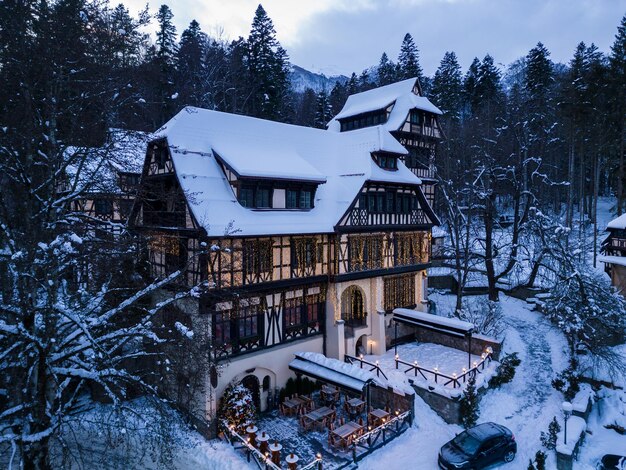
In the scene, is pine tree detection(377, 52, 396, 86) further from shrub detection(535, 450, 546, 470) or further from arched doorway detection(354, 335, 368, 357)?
shrub detection(535, 450, 546, 470)

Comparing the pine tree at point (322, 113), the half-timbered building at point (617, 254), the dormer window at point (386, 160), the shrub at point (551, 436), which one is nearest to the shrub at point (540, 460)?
the shrub at point (551, 436)

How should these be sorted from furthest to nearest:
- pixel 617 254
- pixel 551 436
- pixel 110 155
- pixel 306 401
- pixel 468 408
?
pixel 617 254 → pixel 306 401 → pixel 468 408 → pixel 551 436 → pixel 110 155

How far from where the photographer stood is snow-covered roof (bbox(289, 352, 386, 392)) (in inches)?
704

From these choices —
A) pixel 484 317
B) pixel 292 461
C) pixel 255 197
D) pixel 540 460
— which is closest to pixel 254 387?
pixel 292 461

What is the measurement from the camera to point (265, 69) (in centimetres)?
4525

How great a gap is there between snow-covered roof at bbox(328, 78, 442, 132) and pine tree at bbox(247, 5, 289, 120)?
28.5 feet

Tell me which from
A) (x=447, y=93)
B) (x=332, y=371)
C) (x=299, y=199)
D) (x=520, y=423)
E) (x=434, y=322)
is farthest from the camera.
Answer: (x=447, y=93)

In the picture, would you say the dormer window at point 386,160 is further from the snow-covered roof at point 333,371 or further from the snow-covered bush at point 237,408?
the snow-covered bush at point 237,408

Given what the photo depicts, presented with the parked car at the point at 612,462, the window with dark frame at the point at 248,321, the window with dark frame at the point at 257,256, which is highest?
the window with dark frame at the point at 257,256

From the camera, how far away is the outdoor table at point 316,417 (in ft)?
57.5

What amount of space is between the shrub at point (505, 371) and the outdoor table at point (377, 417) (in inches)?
262

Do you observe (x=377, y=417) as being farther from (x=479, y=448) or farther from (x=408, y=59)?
(x=408, y=59)

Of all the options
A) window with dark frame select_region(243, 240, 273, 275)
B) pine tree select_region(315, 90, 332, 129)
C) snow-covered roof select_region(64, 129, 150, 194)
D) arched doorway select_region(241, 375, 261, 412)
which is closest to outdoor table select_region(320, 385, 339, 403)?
arched doorway select_region(241, 375, 261, 412)

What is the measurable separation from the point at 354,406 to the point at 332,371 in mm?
1823
